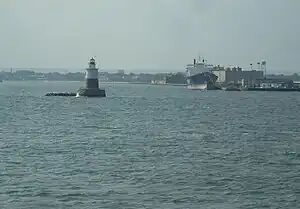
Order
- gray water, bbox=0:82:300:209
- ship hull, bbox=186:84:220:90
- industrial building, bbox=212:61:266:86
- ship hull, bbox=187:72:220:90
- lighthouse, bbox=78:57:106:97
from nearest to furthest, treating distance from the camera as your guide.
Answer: gray water, bbox=0:82:300:209
lighthouse, bbox=78:57:106:97
ship hull, bbox=187:72:220:90
ship hull, bbox=186:84:220:90
industrial building, bbox=212:61:266:86

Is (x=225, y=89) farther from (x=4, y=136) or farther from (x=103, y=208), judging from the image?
(x=103, y=208)

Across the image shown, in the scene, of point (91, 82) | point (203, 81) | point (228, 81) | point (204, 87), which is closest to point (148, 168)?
point (91, 82)

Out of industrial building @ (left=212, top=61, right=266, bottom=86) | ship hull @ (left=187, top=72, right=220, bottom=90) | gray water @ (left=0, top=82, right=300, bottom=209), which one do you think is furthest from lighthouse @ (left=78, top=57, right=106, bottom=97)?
industrial building @ (left=212, top=61, right=266, bottom=86)

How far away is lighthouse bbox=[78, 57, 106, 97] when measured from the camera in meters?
47.2

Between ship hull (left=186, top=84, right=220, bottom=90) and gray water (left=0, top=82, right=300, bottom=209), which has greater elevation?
gray water (left=0, top=82, right=300, bottom=209)

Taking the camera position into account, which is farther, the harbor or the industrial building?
the industrial building

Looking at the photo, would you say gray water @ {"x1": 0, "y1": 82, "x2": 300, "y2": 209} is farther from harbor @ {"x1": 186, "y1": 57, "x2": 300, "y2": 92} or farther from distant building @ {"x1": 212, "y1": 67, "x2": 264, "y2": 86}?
distant building @ {"x1": 212, "y1": 67, "x2": 264, "y2": 86}

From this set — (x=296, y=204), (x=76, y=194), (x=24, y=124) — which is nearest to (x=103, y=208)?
(x=76, y=194)

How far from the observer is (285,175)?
1402cm

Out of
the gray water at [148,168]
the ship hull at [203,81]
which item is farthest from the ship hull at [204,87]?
the gray water at [148,168]

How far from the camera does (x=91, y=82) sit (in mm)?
49188

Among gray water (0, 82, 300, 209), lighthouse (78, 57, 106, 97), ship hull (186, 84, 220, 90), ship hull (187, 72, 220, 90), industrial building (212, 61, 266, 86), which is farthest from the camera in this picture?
industrial building (212, 61, 266, 86)

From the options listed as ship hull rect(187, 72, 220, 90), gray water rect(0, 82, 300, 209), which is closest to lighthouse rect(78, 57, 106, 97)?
gray water rect(0, 82, 300, 209)

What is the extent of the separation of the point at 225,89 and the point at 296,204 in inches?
3198
